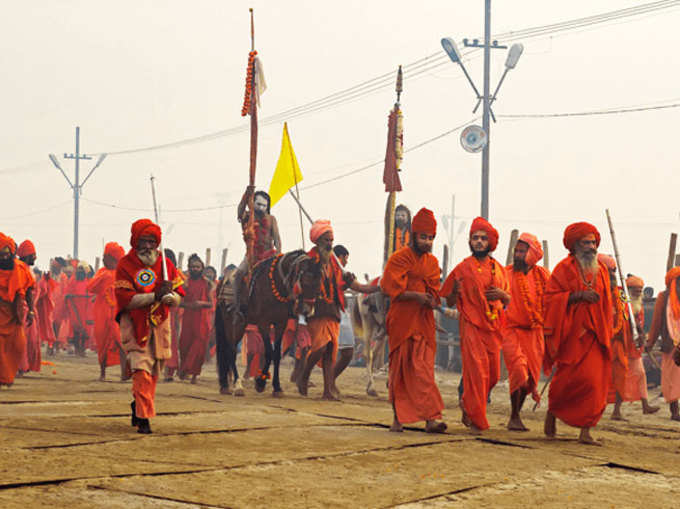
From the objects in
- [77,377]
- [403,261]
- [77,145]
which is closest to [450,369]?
[77,377]

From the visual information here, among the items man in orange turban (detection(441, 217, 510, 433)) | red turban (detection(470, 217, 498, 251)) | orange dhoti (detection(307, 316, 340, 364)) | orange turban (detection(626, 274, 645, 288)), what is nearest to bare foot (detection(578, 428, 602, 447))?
man in orange turban (detection(441, 217, 510, 433))

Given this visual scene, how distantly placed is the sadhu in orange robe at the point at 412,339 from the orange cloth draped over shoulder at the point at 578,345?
1068 mm

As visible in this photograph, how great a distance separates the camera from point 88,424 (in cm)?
970

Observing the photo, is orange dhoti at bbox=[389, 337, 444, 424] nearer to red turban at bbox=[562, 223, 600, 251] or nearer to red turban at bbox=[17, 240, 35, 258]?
red turban at bbox=[562, 223, 600, 251]

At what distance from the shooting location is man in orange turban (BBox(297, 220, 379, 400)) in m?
Result: 14.2

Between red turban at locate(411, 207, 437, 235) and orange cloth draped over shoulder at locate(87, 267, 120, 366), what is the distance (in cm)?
791

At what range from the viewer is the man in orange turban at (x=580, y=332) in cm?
948

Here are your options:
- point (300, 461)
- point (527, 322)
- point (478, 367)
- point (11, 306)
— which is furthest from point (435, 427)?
point (11, 306)

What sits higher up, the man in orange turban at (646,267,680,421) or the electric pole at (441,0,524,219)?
the electric pole at (441,0,524,219)

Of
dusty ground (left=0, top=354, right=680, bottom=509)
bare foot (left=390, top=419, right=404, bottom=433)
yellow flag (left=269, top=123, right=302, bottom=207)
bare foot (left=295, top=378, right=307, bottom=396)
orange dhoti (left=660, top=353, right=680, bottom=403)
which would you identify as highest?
yellow flag (left=269, top=123, right=302, bottom=207)

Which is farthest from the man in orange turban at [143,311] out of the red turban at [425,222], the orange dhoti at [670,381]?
the orange dhoti at [670,381]

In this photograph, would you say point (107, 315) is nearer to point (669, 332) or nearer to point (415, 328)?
point (415, 328)

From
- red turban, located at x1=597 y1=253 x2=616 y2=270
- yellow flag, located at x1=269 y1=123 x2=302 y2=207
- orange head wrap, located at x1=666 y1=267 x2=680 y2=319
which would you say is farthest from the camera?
yellow flag, located at x1=269 y1=123 x2=302 y2=207

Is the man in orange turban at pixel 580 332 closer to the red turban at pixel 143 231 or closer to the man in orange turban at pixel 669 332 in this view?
the red turban at pixel 143 231
